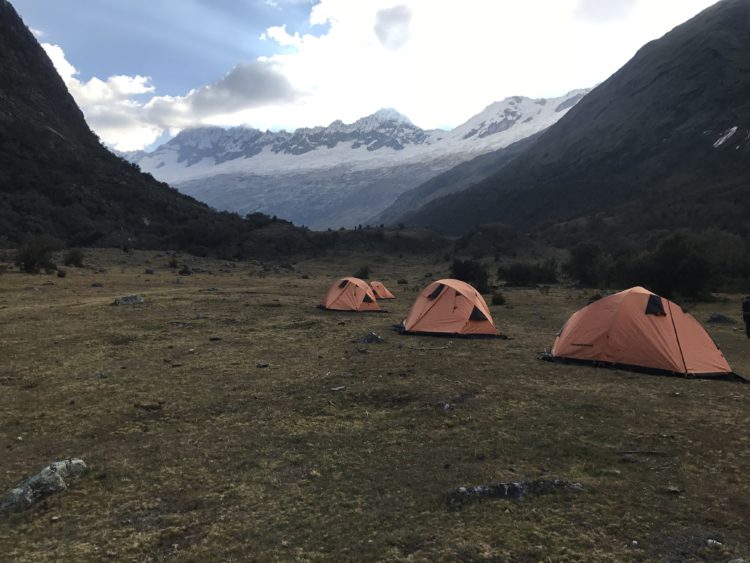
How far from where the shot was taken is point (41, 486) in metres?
6.71

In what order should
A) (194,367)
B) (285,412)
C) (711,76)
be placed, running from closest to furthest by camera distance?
(285,412)
(194,367)
(711,76)

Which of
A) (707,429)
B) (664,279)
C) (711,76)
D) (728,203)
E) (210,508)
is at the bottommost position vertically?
(210,508)

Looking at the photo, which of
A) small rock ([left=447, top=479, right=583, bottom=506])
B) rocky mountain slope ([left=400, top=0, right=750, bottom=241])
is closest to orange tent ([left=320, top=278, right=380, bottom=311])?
small rock ([left=447, top=479, right=583, bottom=506])

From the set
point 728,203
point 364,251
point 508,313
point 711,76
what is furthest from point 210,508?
point 711,76

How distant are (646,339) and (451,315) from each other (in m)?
6.66

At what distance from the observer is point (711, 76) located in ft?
462

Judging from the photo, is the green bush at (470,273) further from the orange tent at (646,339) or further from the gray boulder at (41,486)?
the gray boulder at (41,486)

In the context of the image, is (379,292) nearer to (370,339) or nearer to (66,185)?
(370,339)

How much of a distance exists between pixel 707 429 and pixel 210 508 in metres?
8.10

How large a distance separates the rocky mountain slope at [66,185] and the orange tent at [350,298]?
144 feet

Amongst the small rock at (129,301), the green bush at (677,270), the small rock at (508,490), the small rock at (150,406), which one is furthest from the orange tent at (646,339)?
the green bush at (677,270)

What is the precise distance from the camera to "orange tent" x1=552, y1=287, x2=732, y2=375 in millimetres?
12695

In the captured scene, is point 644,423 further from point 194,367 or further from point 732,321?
point 732,321

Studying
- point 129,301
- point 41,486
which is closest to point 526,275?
point 129,301
